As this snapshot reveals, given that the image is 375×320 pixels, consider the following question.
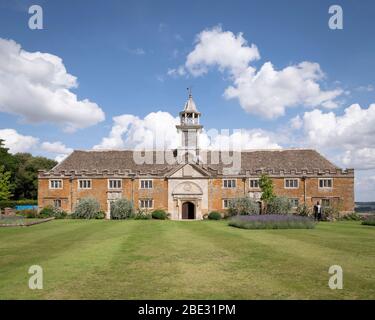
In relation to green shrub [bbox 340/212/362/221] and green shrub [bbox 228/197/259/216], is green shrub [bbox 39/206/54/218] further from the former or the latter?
green shrub [bbox 340/212/362/221]

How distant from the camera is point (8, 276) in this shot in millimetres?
10070

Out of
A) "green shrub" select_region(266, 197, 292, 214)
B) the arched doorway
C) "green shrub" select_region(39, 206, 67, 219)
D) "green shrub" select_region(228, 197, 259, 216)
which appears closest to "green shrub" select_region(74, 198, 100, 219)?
"green shrub" select_region(39, 206, 67, 219)

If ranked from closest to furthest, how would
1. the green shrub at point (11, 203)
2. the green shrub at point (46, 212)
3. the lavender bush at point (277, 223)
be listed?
the lavender bush at point (277, 223), the green shrub at point (46, 212), the green shrub at point (11, 203)

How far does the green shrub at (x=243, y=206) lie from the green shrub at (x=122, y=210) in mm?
11916

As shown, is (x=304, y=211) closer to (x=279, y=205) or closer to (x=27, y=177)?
(x=279, y=205)

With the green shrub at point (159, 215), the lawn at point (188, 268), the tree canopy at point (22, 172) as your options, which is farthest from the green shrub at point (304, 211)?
the tree canopy at point (22, 172)

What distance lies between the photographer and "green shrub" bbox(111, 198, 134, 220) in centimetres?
3925

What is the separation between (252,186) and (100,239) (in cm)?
→ 2666

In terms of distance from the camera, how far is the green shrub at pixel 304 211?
127 feet

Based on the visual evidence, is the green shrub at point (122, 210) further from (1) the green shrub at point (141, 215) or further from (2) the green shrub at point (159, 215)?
(2) the green shrub at point (159, 215)

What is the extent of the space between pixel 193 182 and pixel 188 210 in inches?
147

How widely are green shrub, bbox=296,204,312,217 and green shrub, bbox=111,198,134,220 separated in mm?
19811

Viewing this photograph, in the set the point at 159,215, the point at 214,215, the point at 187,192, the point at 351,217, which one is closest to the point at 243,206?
the point at 214,215
